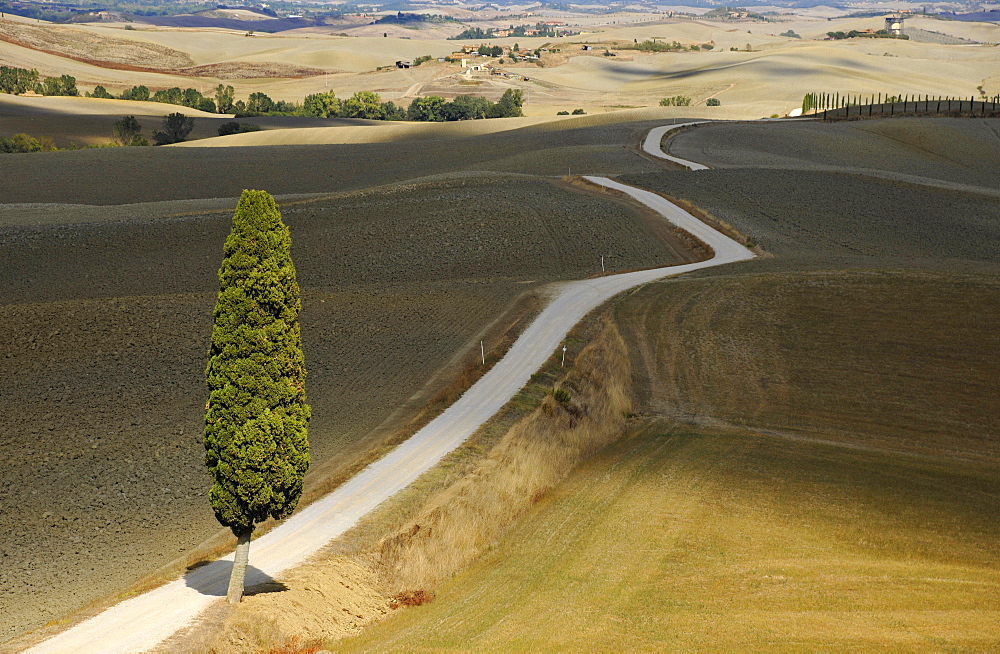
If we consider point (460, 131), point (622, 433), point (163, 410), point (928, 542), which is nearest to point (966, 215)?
point (622, 433)

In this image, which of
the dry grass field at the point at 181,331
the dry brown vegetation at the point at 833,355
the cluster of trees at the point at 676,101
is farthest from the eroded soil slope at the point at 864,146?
the cluster of trees at the point at 676,101

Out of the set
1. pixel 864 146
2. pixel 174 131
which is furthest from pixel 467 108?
pixel 864 146

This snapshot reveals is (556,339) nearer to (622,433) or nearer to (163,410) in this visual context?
(622,433)

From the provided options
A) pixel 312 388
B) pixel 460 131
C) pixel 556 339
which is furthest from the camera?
pixel 460 131

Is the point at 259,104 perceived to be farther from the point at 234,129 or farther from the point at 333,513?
the point at 333,513

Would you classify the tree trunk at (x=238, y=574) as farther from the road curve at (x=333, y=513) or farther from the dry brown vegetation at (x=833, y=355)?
the dry brown vegetation at (x=833, y=355)

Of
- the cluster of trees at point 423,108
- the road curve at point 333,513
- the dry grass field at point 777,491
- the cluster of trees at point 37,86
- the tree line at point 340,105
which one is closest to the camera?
the road curve at point 333,513
